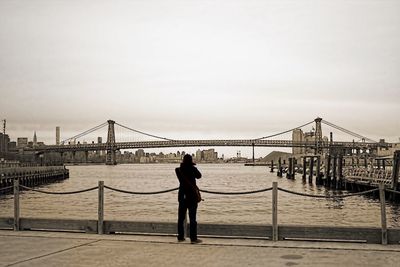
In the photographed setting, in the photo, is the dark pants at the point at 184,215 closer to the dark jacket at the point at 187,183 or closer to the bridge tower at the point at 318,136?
the dark jacket at the point at 187,183

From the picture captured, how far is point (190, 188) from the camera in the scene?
34.9 ft

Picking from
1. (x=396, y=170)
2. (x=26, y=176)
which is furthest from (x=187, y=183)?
(x=26, y=176)

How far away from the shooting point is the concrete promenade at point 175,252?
27.6 feet

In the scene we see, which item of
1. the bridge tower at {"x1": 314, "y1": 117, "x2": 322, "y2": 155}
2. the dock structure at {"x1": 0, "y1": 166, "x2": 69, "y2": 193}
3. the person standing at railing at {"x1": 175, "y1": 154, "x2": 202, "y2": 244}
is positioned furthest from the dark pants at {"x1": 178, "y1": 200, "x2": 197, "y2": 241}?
the bridge tower at {"x1": 314, "y1": 117, "x2": 322, "y2": 155}

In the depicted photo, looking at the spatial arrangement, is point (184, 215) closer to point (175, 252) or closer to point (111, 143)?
point (175, 252)

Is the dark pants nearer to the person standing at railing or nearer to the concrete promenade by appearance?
the person standing at railing

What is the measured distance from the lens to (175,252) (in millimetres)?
9367

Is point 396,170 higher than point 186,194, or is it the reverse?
point 186,194

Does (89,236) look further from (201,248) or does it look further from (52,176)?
(52,176)

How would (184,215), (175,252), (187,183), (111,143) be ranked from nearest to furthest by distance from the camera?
(175,252) → (187,183) → (184,215) → (111,143)

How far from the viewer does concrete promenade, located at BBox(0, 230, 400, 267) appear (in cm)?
842

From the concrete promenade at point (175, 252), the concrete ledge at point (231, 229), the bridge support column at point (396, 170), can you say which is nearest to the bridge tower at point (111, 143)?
the bridge support column at point (396, 170)

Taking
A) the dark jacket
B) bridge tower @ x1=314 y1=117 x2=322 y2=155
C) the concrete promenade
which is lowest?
the concrete promenade

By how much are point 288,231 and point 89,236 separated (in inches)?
171
